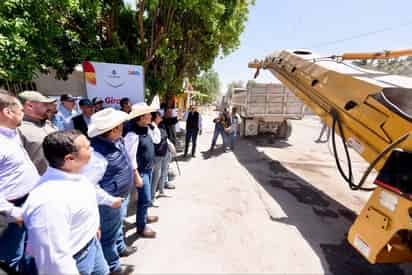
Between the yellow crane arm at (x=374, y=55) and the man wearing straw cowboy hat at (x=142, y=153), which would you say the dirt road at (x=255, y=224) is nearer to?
Answer: the man wearing straw cowboy hat at (x=142, y=153)

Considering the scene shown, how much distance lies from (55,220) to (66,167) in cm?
32

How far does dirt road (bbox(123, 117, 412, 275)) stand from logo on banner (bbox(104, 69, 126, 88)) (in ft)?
8.35

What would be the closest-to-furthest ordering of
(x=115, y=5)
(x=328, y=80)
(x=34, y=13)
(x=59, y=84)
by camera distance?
1. (x=328, y=80)
2. (x=34, y=13)
3. (x=115, y=5)
4. (x=59, y=84)

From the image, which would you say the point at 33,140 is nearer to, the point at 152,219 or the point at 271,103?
the point at 152,219

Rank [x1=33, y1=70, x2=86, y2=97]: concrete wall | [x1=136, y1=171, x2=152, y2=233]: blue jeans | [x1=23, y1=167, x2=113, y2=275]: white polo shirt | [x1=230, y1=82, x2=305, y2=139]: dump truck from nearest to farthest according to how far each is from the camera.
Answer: [x1=23, y1=167, x2=113, y2=275]: white polo shirt
[x1=136, y1=171, x2=152, y2=233]: blue jeans
[x1=33, y1=70, x2=86, y2=97]: concrete wall
[x1=230, y1=82, x2=305, y2=139]: dump truck

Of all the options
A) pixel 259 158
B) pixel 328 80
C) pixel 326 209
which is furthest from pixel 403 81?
pixel 259 158

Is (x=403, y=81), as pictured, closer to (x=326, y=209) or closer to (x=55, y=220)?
(x=326, y=209)

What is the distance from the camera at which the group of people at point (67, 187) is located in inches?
41.7

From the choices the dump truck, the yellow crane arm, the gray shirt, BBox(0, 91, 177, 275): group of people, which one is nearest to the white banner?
BBox(0, 91, 177, 275): group of people

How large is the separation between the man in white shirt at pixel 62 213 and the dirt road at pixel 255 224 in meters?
1.30

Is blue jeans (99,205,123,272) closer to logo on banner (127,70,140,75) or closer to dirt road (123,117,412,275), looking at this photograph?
dirt road (123,117,412,275)

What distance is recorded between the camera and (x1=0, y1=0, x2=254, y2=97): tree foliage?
154 inches

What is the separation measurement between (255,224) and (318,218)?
117 cm

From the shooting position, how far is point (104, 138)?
6.29ft
